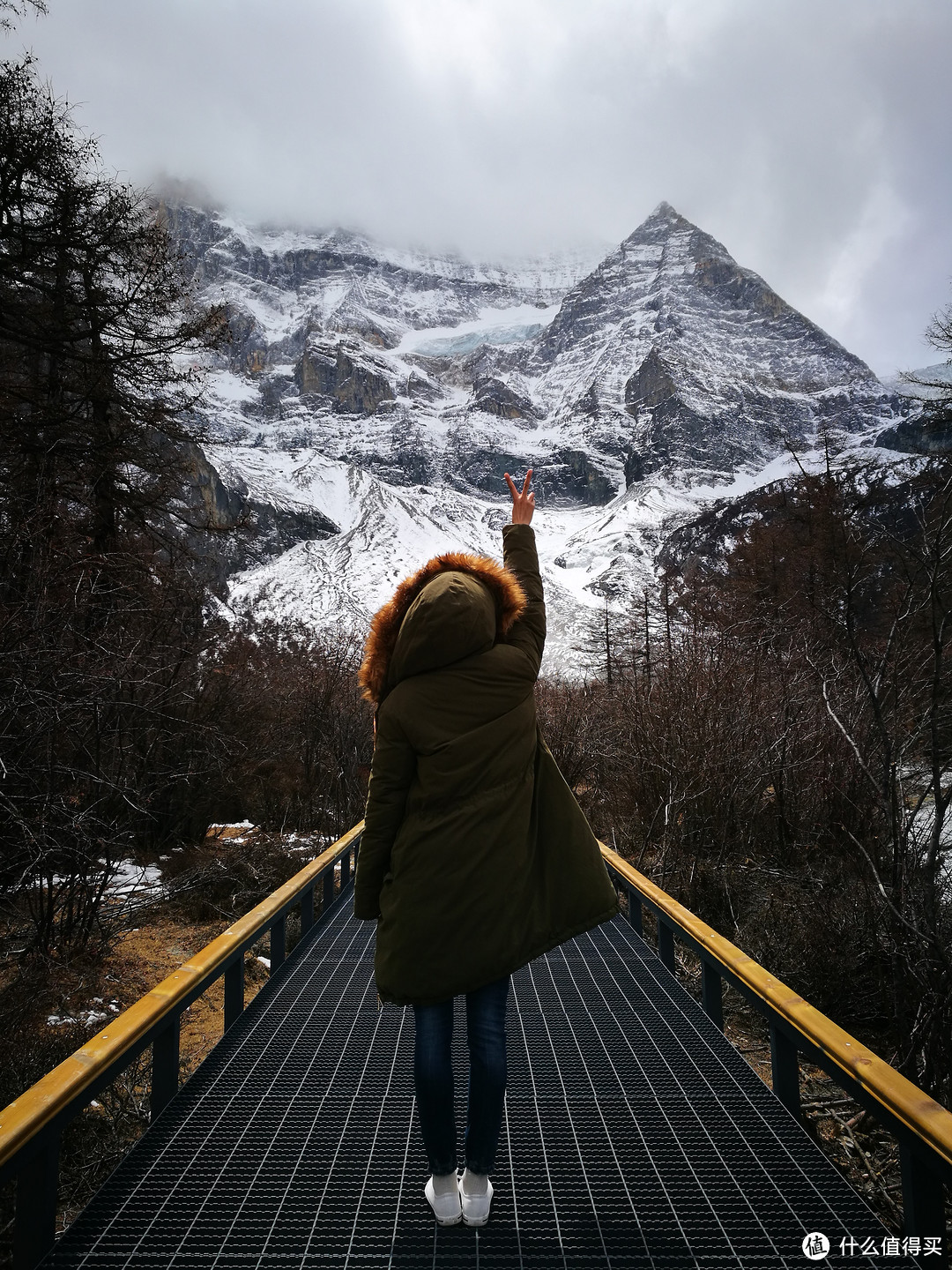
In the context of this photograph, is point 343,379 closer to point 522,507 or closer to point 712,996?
point 522,507

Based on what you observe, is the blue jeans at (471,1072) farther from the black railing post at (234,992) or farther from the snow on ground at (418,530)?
the snow on ground at (418,530)

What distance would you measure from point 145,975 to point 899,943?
18.0 feet

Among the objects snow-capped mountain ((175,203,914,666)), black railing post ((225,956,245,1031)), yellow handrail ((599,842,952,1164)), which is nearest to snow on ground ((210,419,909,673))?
snow-capped mountain ((175,203,914,666))

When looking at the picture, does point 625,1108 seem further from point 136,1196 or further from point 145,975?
point 145,975

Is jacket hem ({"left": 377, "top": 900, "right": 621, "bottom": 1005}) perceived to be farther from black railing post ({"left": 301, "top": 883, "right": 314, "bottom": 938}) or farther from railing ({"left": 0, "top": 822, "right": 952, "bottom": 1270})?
black railing post ({"left": 301, "top": 883, "right": 314, "bottom": 938})

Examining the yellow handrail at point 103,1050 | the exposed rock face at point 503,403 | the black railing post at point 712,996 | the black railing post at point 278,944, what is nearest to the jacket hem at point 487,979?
the yellow handrail at point 103,1050

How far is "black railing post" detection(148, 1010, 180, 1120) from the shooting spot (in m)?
2.52

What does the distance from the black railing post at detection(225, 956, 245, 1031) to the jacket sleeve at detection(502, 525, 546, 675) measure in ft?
7.60

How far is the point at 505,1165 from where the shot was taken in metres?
2.26

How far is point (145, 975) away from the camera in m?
5.57

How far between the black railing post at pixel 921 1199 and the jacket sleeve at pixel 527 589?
5.20 feet

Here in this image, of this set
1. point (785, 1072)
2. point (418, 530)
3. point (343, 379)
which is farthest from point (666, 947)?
point (343, 379)

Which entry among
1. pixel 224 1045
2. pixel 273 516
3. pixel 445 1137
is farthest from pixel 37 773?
A: pixel 273 516

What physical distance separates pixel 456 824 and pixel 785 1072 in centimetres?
177
